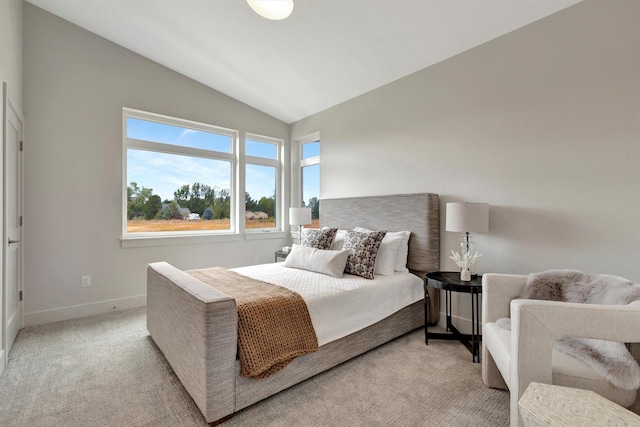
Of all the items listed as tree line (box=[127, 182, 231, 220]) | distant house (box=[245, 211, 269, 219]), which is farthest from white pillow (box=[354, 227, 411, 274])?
tree line (box=[127, 182, 231, 220])

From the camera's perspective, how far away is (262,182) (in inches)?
189

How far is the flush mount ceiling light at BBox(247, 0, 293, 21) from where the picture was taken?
215 centimetres

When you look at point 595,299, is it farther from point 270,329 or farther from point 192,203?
point 192,203

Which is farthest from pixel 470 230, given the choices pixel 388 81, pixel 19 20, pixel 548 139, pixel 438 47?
pixel 19 20

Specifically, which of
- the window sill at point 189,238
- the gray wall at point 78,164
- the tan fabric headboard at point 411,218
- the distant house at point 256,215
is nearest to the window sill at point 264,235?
the window sill at point 189,238

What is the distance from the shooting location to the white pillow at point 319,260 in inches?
106

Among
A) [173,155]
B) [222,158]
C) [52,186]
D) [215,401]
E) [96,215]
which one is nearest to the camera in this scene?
[215,401]

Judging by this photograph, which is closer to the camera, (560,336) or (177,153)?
(560,336)

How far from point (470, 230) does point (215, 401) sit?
214 centimetres

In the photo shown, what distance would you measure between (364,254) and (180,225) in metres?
2.61

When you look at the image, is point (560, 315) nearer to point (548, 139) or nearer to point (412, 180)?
point (548, 139)

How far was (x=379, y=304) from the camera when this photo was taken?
243 cm

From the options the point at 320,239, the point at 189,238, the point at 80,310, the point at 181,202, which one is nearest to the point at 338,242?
the point at 320,239

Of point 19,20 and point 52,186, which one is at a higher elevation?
point 19,20
